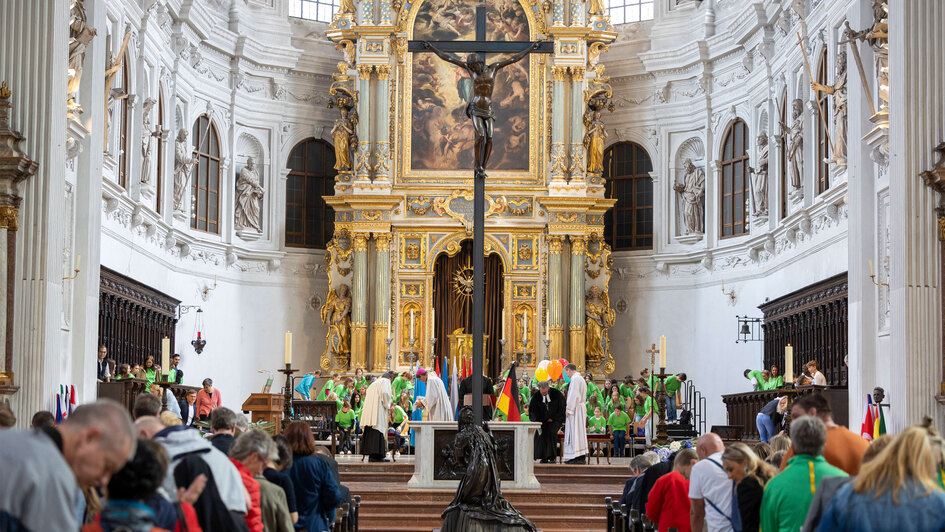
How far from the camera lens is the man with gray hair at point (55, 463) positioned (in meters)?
4.54

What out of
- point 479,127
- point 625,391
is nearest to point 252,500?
point 479,127

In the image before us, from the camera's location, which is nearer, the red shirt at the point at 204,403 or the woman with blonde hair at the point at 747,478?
the woman with blonde hair at the point at 747,478

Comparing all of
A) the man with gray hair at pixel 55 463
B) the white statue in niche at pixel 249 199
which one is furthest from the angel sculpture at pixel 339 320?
the man with gray hair at pixel 55 463

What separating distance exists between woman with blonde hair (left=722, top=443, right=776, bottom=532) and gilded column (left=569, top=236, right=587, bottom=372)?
73.8 feet

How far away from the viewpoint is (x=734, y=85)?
30844 millimetres

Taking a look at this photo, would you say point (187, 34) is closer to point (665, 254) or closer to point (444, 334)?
point (444, 334)

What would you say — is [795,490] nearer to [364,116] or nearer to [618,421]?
[618,421]

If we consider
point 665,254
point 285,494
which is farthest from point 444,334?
point 285,494

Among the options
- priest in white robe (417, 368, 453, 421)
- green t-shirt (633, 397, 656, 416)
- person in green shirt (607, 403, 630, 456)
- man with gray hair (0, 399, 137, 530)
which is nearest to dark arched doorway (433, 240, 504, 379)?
green t-shirt (633, 397, 656, 416)

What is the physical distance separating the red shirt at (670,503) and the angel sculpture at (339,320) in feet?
70.5

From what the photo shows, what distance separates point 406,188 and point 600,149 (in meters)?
4.78

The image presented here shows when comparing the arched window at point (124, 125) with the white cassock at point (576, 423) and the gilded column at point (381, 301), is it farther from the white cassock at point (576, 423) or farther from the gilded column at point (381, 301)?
the white cassock at point (576, 423)

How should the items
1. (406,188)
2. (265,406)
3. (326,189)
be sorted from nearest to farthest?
1. (265,406)
2. (406,188)
3. (326,189)

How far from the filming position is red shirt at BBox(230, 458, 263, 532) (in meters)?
7.73
